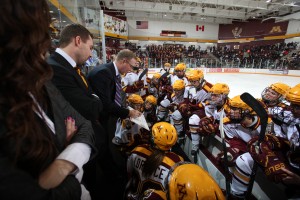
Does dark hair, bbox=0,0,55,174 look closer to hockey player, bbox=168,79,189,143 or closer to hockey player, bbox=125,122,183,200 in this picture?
hockey player, bbox=125,122,183,200

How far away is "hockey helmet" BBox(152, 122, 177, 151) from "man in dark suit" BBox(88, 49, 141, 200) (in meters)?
0.42

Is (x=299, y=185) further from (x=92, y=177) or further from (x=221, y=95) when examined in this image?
(x=92, y=177)

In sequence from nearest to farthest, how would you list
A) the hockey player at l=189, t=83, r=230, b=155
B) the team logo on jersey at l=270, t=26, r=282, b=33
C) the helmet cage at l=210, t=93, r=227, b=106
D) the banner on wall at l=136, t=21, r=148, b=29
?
the hockey player at l=189, t=83, r=230, b=155 → the helmet cage at l=210, t=93, r=227, b=106 → the team logo on jersey at l=270, t=26, r=282, b=33 → the banner on wall at l=136, t=21, r=148, b=29

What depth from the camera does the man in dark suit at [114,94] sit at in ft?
7.13

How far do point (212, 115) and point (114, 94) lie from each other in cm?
162

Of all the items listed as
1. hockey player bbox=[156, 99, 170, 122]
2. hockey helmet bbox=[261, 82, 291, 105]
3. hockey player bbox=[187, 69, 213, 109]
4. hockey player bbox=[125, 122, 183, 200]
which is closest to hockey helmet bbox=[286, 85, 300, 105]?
hockey player bbox=[125, 122, 183, 200]

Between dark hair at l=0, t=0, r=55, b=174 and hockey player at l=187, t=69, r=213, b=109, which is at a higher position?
dark hair at l=0, t=0, r=55, b=174

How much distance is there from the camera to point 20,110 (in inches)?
20.2

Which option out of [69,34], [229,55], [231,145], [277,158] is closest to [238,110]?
[231,145]

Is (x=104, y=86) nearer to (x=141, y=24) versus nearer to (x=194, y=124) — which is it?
(x=194, y=124)

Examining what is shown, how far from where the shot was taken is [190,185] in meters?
1.18

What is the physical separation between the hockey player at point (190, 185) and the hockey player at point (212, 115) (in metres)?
1.36

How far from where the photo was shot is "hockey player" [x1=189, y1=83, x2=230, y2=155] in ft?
8.52

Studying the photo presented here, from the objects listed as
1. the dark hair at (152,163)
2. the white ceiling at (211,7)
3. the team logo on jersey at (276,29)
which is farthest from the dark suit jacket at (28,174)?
the team logo on jersey at (276,29)
